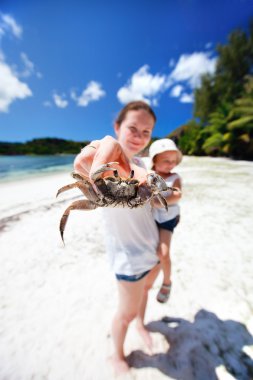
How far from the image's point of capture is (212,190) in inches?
348

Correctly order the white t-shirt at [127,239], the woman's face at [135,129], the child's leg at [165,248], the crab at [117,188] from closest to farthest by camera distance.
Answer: the crab at [117,188] → the woman's face at [135,129] → the white t-shirt at [127,239] → the child's leg at [165,248]

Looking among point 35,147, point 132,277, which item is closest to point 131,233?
point 132,277

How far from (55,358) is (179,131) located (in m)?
46.8

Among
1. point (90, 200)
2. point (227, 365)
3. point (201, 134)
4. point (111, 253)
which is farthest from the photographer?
point (201, 134)

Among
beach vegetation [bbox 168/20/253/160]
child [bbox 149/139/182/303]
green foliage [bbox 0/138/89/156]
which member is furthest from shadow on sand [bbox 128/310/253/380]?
green foliage [bbox 0/138/89/156]

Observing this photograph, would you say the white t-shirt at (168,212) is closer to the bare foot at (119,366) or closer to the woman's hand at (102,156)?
the woman's hand at (102,156)

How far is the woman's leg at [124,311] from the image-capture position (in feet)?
5.75

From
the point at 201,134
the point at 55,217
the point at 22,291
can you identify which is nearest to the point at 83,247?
the point at 22,291

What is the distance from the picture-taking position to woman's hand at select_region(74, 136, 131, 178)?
1083mm

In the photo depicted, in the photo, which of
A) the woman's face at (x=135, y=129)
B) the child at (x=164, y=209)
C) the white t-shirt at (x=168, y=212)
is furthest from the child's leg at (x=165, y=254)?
the woman's face at (x=135, y=129)

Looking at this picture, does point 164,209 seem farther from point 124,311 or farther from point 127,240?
point 124,311

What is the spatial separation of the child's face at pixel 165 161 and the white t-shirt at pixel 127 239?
80 centimetres

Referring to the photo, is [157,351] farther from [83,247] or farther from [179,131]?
[179,131]

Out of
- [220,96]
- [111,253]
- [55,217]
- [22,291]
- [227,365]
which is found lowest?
[227,365]
